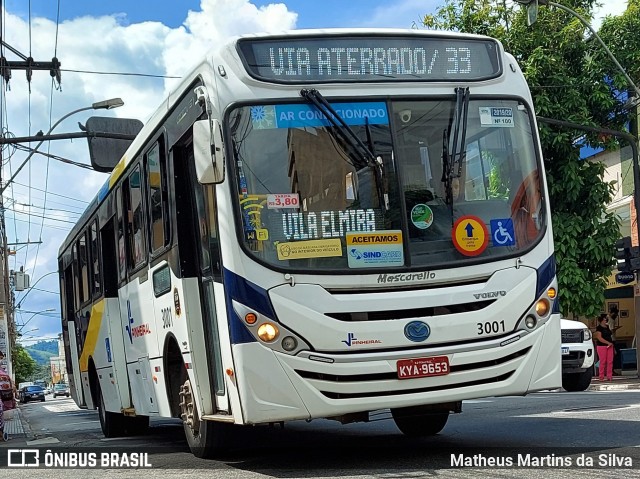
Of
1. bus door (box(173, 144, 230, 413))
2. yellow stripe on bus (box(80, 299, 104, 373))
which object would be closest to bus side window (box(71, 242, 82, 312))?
yellow stripe on bus (box(80, 299, 104, 373))

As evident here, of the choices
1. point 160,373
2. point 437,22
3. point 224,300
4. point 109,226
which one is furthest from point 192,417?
point 437,22

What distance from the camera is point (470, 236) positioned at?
8133 mm

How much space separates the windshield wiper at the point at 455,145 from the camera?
8.17 meters

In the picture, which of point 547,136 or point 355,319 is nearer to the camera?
point 355,319

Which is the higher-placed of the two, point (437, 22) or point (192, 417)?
point (437, 22)

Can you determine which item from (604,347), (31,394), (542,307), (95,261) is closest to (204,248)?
(542,307)

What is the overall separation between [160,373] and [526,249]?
12.9ft

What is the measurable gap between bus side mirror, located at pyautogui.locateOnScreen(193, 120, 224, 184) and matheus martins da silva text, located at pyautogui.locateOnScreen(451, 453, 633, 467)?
2823mm

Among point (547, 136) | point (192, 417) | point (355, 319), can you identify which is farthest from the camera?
point (547, 136)

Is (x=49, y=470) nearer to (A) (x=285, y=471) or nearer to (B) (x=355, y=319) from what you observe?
(A) (x=285, y=471)

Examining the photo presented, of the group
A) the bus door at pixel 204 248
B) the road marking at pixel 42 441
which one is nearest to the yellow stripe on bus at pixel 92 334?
the road marking at pixel 42 441

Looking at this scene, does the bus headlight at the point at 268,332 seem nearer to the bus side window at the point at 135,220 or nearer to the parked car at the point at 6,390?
the bus side window at the point at 135,220

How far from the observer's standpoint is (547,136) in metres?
25.1

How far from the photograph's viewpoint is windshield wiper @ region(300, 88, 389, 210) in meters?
8.04
